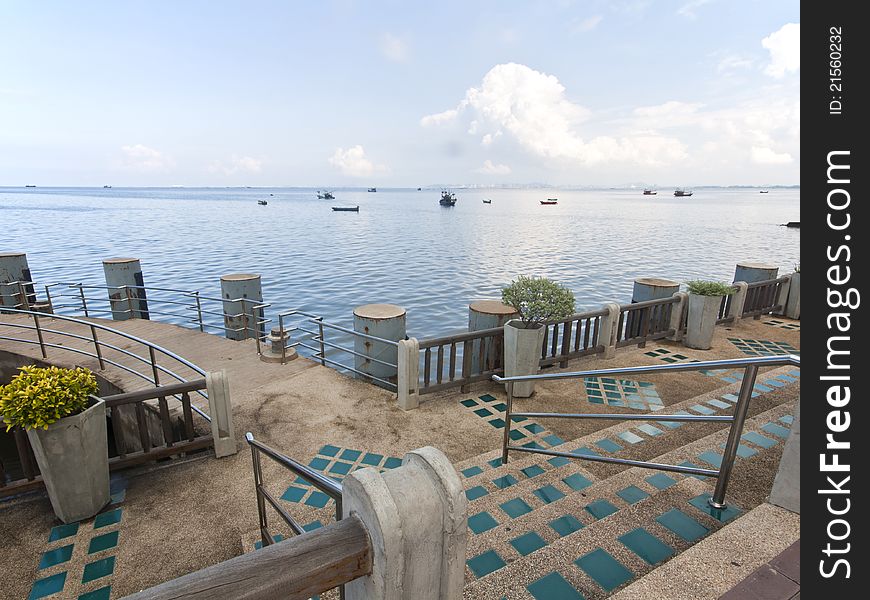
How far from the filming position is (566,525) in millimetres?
4039

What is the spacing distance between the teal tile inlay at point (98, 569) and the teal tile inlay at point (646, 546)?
14.7ft

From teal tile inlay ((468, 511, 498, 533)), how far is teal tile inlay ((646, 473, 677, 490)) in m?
1.76

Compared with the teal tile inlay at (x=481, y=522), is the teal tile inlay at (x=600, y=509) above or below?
above

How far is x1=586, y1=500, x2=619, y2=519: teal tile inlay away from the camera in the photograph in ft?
13.7

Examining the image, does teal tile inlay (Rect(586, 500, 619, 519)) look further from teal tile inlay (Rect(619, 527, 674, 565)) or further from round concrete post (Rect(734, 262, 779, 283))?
round concrete post (Rect(734, 262, 779, 283))

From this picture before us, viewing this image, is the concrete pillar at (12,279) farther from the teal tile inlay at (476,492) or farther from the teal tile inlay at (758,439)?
the teal tile inlay at (758,439)

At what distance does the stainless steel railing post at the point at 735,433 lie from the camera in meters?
3.32

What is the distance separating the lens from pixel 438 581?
1604 mm

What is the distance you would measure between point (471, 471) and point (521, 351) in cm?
255

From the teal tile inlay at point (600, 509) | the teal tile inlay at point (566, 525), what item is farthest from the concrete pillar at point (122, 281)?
the teal tile inlay at point (600, 509)

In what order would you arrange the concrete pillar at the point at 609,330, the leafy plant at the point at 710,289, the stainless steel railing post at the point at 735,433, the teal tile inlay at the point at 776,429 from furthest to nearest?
the leafy plant at the point at 710,289 < the concrete pillar at the point at 609,330 < the teal tile inlay at the point at 776,429 < the stainless steel railing post at the point at 735,433

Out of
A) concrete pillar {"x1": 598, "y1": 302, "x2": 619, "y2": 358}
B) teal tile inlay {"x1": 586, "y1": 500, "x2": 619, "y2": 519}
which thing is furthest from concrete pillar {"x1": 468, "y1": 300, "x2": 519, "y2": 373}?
teal tile inlay {"x1": 586, "y1": 500, "x2": 619, "y2": 519}

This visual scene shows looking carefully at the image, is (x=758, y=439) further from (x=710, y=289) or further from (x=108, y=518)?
(x=108, y=518)
